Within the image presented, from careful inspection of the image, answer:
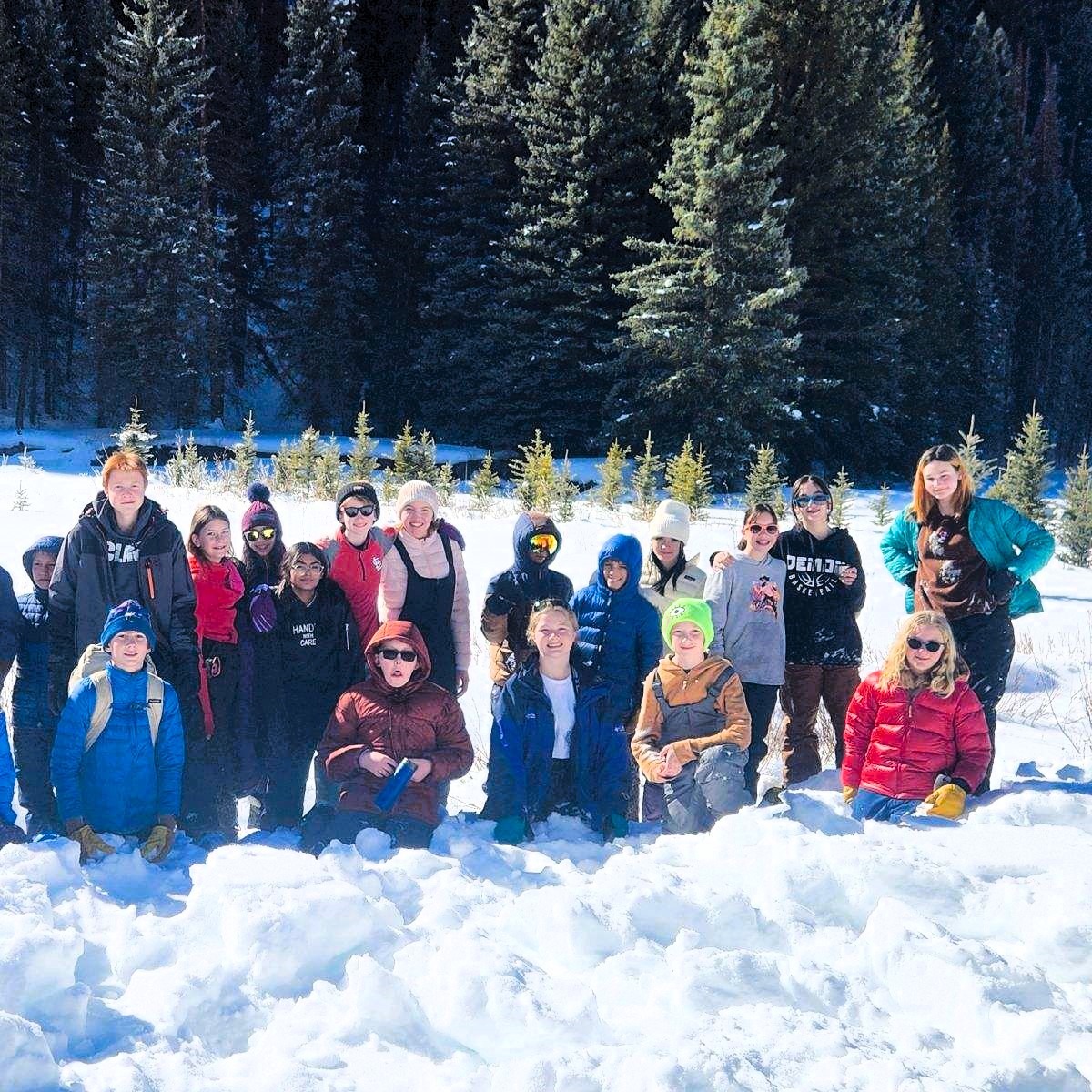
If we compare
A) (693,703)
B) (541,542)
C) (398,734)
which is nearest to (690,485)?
(541,542)

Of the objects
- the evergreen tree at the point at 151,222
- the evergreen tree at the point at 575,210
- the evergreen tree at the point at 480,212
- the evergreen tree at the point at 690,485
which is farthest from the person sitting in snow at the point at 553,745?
the evergreen tree at the point at 151,222

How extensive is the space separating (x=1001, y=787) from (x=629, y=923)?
222cm

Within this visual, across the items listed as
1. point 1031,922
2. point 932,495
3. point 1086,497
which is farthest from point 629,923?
point 1086,497

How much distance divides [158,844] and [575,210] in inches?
785

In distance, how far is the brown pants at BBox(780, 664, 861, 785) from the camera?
5086 mm

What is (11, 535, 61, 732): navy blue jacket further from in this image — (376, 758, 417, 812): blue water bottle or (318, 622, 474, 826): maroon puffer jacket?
(376, 758, 417, 812): blue water bottle

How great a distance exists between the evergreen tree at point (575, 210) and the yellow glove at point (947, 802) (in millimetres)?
17701

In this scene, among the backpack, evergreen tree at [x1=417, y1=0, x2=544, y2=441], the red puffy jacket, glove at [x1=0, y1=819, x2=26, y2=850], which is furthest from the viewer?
evergreen tree at [x1=417, y1=0, x2=544, y2=441]

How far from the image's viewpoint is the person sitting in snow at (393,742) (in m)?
4.07

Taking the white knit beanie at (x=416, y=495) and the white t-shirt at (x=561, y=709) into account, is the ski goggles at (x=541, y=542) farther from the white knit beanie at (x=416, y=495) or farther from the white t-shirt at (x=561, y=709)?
the white t-shirt at (x=561, y=709)

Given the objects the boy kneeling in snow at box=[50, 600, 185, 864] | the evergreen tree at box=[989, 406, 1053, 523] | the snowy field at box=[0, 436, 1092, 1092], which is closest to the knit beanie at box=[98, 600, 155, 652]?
the boy kneeling in snow at box=[50, 600, 185, 864]

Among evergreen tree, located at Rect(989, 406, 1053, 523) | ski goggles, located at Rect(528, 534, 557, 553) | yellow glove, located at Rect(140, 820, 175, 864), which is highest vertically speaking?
evergreen tree, located at Rect(989, 406, 1053, 523)

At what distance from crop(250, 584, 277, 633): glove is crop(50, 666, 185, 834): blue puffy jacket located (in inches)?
23.2

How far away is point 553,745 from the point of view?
4324 mm
